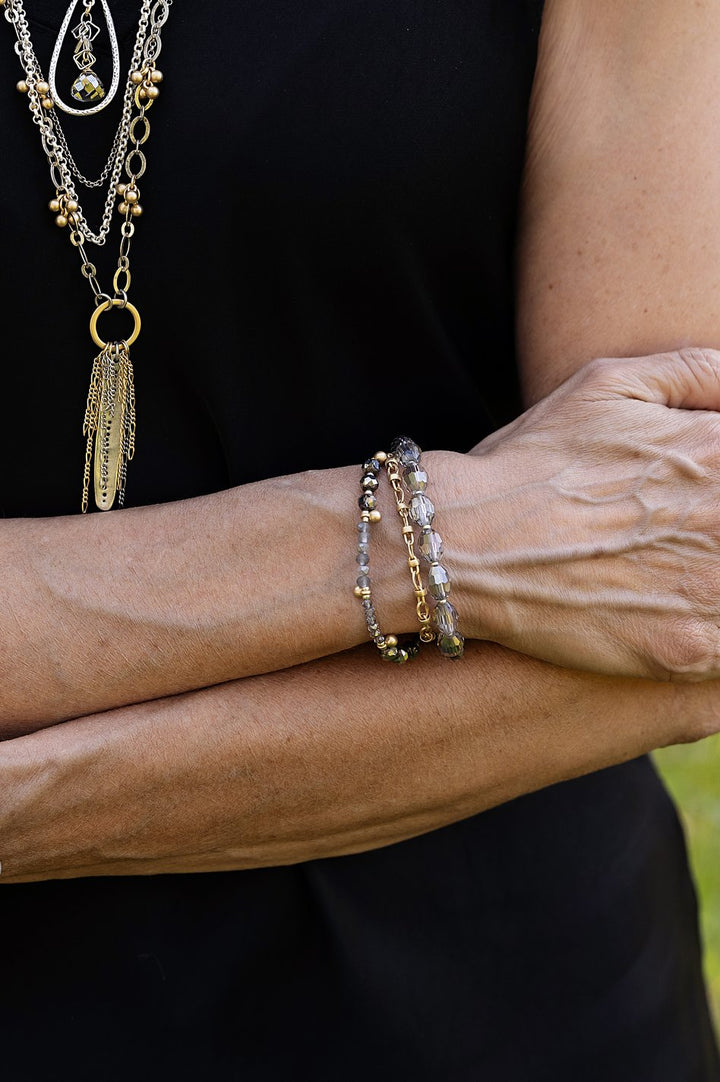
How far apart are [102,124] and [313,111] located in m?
0.27

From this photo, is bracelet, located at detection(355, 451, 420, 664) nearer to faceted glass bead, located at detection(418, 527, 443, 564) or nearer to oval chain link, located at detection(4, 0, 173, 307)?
faceted glass bead, located at detection(418, 527, 443, 564)

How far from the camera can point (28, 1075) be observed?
1.42 meters

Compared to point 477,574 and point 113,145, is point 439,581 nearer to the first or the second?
point 477,574

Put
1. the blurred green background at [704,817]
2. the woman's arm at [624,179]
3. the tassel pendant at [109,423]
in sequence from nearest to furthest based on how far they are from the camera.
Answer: the woman's arm at [624,179]
the tassel pendant at [109,423]
the blurred green background at [704,817]

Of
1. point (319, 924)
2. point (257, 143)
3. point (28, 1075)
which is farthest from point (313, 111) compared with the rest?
point (28, 1075)

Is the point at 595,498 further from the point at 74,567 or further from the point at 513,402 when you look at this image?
the point at 74,567

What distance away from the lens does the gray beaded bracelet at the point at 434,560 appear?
49.4 inches

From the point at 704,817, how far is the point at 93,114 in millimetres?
4052

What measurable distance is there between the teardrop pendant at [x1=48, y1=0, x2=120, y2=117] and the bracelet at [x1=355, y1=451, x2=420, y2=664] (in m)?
0.56

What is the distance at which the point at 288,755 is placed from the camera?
1.30 meters

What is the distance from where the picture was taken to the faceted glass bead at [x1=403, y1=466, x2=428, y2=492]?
1266 mm

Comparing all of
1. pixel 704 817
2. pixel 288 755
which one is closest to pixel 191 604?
pixel 288 755

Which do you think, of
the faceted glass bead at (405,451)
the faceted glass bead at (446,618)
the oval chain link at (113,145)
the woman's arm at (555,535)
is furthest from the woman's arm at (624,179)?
the oval chain link at (113,145)

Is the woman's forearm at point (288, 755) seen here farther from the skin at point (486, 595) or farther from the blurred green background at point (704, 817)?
the blurred green background at point (704, 817)
